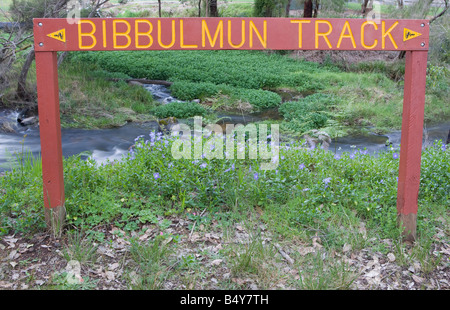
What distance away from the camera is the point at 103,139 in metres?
10.7

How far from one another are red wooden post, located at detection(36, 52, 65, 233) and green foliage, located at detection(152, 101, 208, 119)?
26.9 ft

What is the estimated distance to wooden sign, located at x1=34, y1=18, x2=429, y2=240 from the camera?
4.12 m

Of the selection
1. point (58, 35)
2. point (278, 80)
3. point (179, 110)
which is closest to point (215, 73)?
point (278, 80)

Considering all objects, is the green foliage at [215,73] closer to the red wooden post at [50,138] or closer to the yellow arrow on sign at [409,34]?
the red wooden post at [50,138]

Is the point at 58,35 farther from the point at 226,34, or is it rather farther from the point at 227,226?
the point at 227,226

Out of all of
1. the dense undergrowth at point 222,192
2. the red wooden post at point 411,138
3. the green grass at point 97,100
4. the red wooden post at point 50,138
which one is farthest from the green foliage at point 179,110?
the red wooden post at point 411,138

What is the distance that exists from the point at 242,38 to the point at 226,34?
15cm

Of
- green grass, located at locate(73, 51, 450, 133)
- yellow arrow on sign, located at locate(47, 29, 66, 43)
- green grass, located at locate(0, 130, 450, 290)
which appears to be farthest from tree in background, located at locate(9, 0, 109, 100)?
yellow arrow on sign, located at locate(47, 29, 66, 43)

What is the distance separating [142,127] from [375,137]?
6030mm

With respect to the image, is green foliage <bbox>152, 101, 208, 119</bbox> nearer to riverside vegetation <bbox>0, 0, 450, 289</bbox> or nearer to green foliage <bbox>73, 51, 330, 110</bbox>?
green foliage <bbox>73, 51, 330, 110</bbox>

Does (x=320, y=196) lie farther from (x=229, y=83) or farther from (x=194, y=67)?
(x=194, y=67)

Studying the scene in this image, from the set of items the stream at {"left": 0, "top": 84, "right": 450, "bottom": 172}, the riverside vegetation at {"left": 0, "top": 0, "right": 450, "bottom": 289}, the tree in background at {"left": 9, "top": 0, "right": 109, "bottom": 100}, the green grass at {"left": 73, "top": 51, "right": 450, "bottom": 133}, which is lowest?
the stream at {"left": 0, "top": 84, "right": 450, "bottom": 172}

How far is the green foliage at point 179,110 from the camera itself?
12539 mm
